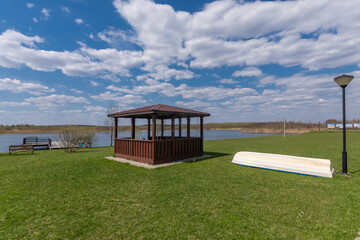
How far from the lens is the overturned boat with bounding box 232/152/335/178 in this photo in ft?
20.6

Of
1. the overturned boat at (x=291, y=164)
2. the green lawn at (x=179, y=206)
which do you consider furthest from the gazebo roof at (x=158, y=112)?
the overturned boat at (x=291, y=164)

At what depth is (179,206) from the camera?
12.8ft

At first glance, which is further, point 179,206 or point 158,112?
point 158,112

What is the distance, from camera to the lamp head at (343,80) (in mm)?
6350

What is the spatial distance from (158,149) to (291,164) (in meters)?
5.53

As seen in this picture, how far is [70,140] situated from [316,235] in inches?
663

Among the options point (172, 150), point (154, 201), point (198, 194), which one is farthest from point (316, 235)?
point (172, 150)

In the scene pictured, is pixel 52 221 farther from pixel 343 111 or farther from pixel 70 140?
pixel 70 140

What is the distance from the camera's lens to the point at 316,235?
2.88m

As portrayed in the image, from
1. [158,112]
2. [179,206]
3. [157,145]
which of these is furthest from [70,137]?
[179,206]

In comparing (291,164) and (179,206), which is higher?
(291,164)

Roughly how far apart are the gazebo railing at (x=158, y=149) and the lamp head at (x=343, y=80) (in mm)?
6658

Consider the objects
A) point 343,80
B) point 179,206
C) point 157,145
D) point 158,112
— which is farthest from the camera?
point 157,145

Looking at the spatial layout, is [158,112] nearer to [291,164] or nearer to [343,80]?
[291,164]
